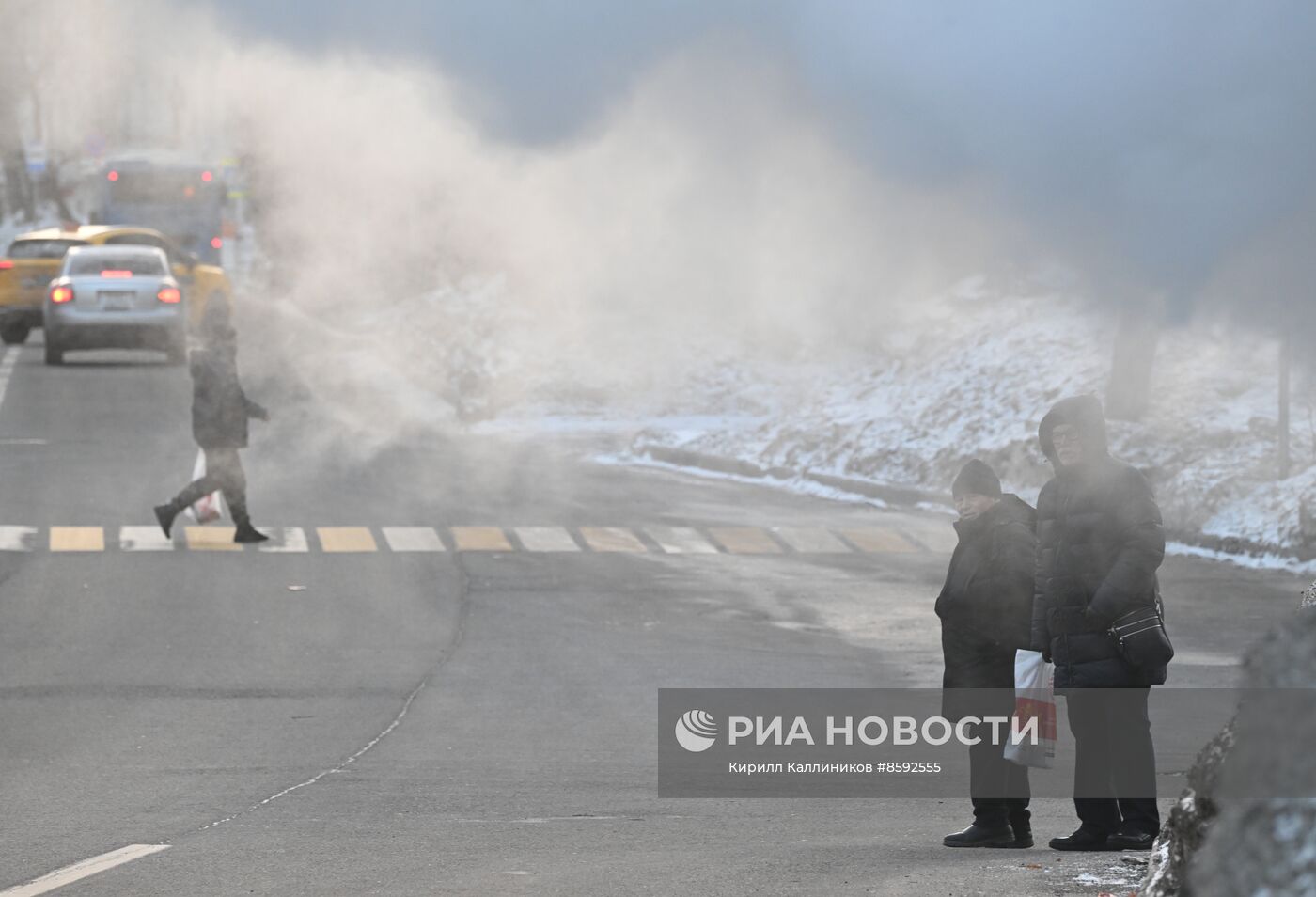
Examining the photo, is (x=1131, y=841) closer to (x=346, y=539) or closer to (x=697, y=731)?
(x=697, y=731)

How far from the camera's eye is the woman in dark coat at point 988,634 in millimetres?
7598

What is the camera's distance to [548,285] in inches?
1426

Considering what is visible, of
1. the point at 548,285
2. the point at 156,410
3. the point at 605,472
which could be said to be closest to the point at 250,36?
the point at 605,472

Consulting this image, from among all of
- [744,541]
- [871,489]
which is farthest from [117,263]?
[744,541]

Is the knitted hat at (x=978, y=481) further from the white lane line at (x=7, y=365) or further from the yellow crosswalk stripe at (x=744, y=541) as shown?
the white lane line at (x=7, y=365)


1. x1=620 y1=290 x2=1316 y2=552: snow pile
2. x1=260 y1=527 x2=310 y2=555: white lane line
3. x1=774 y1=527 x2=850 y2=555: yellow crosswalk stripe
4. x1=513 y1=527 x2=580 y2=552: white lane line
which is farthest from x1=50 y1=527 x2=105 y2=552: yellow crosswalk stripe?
x1=620 y1=290 x2=1316 y2=552: snow pile

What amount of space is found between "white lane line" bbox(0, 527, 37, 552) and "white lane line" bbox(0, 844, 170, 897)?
358 inches

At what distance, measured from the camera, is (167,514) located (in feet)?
55.0

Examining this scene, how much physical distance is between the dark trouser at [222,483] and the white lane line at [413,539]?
4.18 ft

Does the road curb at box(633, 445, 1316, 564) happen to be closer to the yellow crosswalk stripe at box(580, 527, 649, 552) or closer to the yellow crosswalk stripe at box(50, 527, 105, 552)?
the yellow crosswalk stripe at box(580, 527, 649, 552)

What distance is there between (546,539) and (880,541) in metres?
2.93

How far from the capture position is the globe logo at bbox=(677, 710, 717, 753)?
1056 cm

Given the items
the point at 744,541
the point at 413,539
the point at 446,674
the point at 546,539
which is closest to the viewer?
the point at 446,674

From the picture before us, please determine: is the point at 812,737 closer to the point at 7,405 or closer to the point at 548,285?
the point at 7,405
